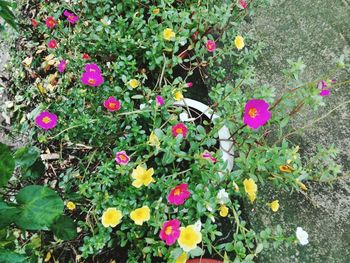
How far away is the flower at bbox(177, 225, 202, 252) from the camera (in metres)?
1.32

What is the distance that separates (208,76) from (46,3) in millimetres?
1134

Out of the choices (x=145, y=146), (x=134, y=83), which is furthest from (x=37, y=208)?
(x=134, y=83)

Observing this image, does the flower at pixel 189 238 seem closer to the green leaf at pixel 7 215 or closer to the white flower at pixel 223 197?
the white flower at pixel 223 197

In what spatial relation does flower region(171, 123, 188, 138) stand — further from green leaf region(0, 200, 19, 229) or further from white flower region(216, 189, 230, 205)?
green leaf region(0, 200, 19, 229)

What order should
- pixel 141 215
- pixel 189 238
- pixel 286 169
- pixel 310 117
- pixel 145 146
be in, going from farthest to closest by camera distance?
pixel 310 117
pixel 145 146
pixel 286 169
pixel 141 215
pixel 189 238

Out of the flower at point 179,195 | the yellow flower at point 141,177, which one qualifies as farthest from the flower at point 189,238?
the yellow flower at point 141,177

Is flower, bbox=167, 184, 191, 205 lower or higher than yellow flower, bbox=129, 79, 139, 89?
lower

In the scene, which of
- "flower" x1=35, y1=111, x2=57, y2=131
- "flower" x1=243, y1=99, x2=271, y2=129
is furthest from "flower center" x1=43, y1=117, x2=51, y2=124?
"flower" x1=243, y1=99, x2=271, y2=129

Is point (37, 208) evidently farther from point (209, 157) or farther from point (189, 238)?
point (209, 157)

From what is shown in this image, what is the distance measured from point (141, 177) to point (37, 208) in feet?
1.43

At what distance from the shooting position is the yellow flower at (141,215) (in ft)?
4.70

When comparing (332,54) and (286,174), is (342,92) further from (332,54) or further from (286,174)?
(286,174)

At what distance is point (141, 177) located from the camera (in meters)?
1.47

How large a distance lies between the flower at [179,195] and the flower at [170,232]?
0.07 m
